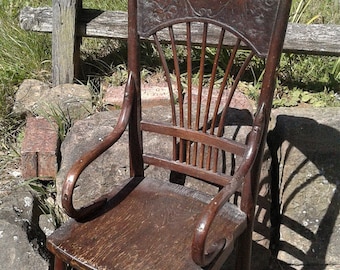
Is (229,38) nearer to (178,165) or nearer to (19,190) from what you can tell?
(178,165)

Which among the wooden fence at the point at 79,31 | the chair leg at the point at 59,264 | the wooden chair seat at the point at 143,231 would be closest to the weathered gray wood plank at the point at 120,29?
the wooden fence at the point at 79,31

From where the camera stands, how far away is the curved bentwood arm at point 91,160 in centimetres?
227

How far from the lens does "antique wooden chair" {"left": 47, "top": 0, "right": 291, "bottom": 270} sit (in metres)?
2.21

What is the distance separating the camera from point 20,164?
3320mm

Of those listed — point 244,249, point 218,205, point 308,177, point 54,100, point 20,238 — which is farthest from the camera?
point 54,100

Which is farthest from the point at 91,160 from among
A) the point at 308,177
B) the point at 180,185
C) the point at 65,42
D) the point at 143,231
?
the point at 65,42

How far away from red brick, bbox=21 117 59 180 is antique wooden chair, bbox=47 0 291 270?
2.06 ft

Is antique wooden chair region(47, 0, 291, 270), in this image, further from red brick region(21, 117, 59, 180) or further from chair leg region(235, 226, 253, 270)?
red brick region(21, 117, 59, 180)

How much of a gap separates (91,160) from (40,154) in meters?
0.83

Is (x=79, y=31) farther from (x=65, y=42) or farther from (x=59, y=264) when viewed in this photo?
(x=59, y=264)

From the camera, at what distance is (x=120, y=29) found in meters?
3.53

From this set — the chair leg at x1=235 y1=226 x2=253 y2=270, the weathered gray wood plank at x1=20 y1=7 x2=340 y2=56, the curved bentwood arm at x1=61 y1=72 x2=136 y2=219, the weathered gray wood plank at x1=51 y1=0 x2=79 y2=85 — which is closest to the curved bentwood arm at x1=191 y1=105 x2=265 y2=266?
the chair leg at x1=235 y1=226 x2=253 y2=270

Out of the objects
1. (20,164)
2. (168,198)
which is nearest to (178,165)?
(168,198)

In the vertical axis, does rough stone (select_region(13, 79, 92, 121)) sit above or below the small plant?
above
